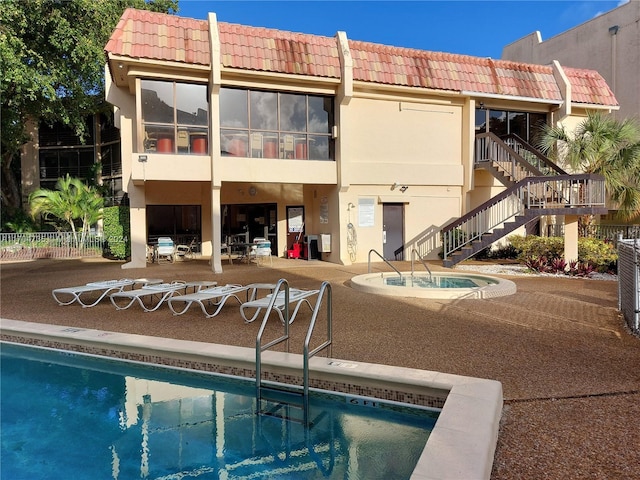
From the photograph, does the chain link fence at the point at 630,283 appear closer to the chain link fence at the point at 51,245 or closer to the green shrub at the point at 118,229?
the green shrub at the point at 118,229

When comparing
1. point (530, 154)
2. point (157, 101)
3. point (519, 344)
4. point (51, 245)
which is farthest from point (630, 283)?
point (51, 245)

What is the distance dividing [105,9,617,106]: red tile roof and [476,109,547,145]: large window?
3.72ft

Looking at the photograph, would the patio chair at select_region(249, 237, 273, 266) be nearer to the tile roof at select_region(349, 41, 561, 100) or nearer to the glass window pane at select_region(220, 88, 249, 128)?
the glass window pane at select_region(220, 88, 249, 128)

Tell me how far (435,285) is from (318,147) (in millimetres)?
6954

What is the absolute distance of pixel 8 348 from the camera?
6918mm

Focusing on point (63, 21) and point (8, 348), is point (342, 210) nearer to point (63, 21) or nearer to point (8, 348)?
point (8, 348)

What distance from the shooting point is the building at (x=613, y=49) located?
21.7 metres

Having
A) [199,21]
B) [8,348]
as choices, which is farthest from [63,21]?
[8,348]

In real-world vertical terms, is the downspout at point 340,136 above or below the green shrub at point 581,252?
above

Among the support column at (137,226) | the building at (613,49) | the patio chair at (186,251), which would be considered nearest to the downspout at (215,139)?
A: the support column at (137,226)

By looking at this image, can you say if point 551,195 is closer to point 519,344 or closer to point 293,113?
point 293,113

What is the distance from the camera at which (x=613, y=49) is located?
22.6 metres

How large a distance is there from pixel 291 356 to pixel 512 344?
3.00 metres

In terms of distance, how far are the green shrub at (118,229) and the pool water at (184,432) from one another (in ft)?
41.3
